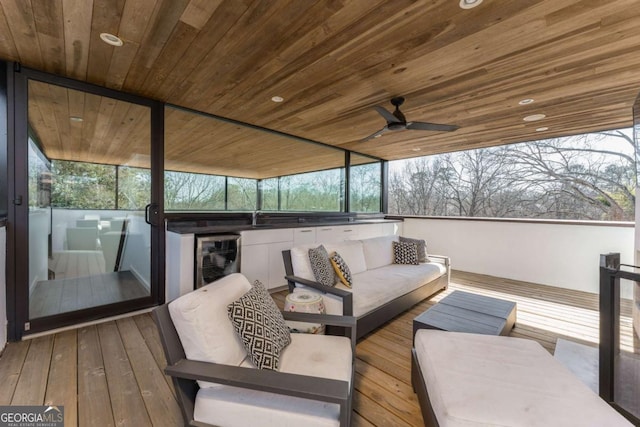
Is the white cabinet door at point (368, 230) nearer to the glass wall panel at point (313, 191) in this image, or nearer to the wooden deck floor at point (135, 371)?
the glass wall panel at point (313, 191)

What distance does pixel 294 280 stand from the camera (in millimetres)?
2660

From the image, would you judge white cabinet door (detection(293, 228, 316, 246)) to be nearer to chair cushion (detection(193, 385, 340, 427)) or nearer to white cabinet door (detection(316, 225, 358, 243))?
white cabinet door (detection(316, 225, 358, 243))

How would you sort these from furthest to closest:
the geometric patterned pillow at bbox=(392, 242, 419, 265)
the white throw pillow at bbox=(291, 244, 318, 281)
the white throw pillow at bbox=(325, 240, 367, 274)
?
the geometric patterned pillow at bbox=(392, 242, 419, 265), the white throw pillow at bbox=(325, 240, 367, 274), the white throw pillow at bbox=(291, 244, 318, 281)

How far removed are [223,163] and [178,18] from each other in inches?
127

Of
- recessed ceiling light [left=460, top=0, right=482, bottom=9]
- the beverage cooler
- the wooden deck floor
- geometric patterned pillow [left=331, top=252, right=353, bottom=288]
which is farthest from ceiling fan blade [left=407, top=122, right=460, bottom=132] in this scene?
the beverage cooler

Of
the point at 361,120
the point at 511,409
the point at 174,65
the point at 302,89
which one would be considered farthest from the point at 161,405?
the point at 361,120

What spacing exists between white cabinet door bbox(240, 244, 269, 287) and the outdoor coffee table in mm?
2249

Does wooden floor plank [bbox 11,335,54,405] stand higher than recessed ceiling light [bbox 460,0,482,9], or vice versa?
recessed ceiling light [bbox 460,0,482,9]

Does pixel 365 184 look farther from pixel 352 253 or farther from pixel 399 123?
pixel 399 123

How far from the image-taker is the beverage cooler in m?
3.18

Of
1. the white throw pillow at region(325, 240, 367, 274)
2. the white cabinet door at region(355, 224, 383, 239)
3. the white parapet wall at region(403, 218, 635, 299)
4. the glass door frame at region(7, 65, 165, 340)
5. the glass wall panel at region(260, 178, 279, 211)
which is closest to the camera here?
the glass door frame at region(7, 65, 165, 340)

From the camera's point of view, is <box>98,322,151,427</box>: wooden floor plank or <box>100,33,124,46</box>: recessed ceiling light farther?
<box>100,33,124,46</box>: recessed ceiling light

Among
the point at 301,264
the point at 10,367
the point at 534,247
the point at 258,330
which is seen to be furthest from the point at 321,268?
the point at 534,247

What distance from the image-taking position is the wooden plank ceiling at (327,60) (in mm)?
1768
